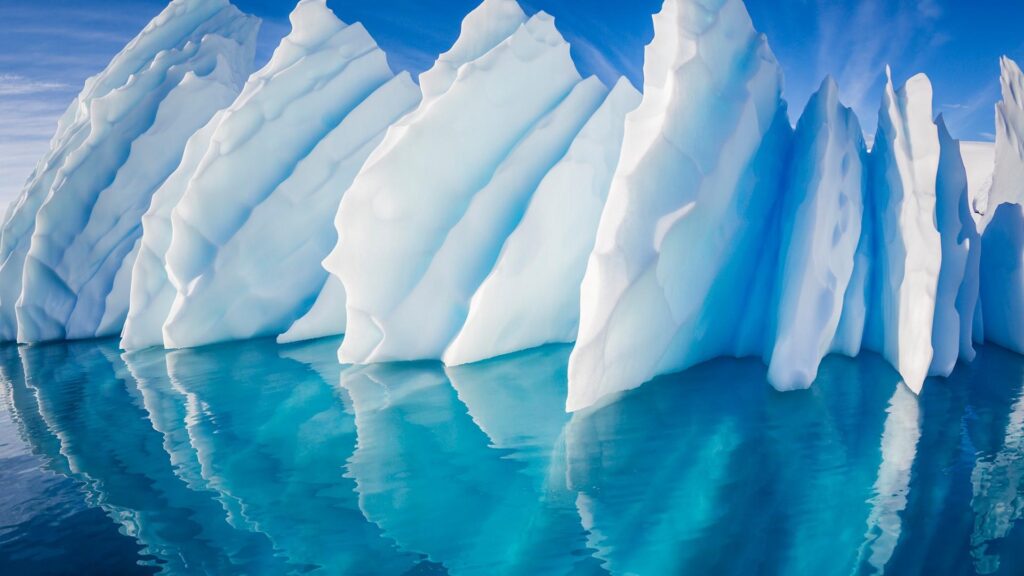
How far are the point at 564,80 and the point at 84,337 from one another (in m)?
7.16

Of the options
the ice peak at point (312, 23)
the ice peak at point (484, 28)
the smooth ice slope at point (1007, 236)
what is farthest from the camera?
the ice peak at point (312, 23)

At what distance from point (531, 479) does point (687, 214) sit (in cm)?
207

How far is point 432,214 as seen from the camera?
5.79m

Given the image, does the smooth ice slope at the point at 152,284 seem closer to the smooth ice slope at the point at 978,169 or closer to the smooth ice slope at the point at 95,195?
the smooth ice slope at the point at 95,195

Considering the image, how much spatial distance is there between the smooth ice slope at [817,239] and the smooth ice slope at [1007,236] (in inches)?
48.2

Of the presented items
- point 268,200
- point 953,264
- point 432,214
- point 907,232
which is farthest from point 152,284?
point 953,264

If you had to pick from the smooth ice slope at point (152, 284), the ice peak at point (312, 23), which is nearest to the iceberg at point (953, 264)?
the ice peak at point (312, 23)

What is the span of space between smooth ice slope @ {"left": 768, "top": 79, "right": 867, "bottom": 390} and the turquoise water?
0.96 ft

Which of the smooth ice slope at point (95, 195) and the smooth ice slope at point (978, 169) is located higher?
the smooth ice slope at point (978, 169)

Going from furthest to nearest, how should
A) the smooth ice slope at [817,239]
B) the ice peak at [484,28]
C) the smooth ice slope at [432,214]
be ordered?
1. the ice peak at [484,28]
2. the smooth ice slope at [432,214]
3. the smooth ice slope at [817,239]

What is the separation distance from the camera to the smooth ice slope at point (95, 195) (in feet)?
28.2

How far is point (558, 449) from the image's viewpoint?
313 cm

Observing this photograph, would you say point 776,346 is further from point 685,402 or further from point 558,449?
point 558,449

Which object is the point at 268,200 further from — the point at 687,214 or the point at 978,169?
the point at 978,169
